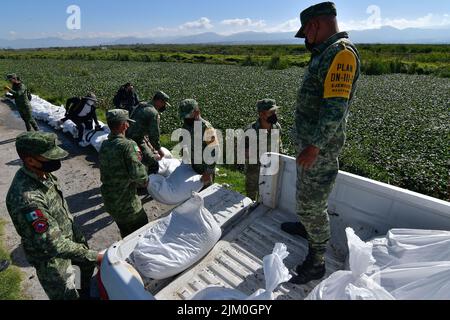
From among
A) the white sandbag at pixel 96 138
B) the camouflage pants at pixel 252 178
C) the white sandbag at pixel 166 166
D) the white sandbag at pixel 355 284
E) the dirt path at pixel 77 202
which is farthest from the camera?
the white sandbag at pixel 96 138

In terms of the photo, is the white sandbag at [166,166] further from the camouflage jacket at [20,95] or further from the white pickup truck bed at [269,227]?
the camouflage jacket at [20,95]

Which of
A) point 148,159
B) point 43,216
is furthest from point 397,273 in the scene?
point 148,159

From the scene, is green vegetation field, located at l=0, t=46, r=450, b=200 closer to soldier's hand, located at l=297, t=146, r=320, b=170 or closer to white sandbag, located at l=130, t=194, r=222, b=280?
white sandbag, located at l=130, t=194, r=222, b=280

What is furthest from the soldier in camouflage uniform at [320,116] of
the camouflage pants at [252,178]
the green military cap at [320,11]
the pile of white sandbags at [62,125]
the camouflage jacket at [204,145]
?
the pile of white sandbags at [62,125]

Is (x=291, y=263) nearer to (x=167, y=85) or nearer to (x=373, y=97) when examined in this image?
(x=373, y=97)

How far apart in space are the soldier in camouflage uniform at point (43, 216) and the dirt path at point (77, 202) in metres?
1.20

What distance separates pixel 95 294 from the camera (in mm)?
3074

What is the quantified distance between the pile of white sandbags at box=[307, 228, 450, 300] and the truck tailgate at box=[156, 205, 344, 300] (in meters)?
0.53

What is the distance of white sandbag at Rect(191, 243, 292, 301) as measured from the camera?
1688 mm

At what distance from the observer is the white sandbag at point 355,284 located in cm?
167

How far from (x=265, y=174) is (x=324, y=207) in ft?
3.13

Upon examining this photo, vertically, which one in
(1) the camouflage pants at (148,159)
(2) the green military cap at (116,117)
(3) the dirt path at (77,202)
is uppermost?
(2) the green military cap at (116,117)

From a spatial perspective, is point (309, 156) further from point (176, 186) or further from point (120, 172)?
point (176, 186)
